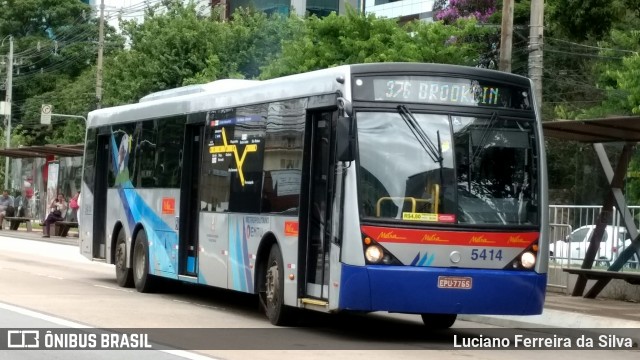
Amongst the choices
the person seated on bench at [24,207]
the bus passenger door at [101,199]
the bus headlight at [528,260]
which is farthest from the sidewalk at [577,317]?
the person seated on bench at [24,207]

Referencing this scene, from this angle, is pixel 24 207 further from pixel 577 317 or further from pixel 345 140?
pixel 345 140

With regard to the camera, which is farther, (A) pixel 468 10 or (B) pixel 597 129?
(A) pixel 468 10

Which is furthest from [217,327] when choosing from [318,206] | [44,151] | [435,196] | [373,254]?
[44,151]

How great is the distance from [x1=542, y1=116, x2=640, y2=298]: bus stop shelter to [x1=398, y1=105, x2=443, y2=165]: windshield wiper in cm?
543

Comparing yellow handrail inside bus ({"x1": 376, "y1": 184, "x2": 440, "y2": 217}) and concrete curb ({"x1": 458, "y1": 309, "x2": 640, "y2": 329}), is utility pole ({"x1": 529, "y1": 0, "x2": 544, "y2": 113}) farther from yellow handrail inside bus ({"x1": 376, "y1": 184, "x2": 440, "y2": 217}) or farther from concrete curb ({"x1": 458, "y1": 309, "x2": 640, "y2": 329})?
yellow handrail inside bus ({"x1": 376, "y1": 184, "x2": 440, "y2": 217})

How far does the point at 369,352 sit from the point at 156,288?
8312mm

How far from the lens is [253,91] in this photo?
1714 centimetres

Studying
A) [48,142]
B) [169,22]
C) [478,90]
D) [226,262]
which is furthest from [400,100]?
[48,142]

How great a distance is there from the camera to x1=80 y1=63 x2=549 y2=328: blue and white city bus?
45.2ft

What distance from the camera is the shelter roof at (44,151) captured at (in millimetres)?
41169

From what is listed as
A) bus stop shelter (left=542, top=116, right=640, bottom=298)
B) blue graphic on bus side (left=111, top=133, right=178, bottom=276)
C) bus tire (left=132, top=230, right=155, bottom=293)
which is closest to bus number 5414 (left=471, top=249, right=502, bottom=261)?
bus stop shelter (left=542, top=116, right=640, bottom=298)

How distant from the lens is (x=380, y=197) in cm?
1385

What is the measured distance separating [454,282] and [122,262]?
Answer: 9315 mm

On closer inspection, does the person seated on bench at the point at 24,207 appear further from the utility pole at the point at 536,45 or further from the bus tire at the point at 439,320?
the bus tire at the point at 439,320
